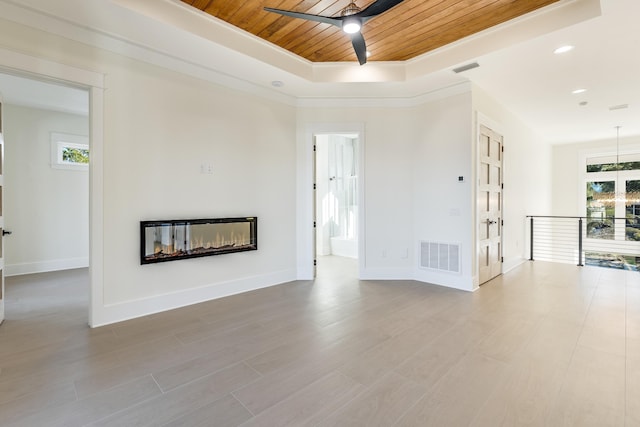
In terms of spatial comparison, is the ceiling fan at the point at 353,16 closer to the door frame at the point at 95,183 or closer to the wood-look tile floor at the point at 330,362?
the door frame at the point at 95,183

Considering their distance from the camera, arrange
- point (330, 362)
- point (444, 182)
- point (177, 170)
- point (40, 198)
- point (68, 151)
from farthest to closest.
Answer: point (68, 151) → point (40, 198) → point (444, 182) → point (177, 170) → point (330, 362)

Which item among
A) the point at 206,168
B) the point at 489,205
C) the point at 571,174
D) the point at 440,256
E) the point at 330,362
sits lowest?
the point at 330,362

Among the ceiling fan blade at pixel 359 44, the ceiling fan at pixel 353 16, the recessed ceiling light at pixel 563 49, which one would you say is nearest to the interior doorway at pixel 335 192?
the ceiling fan blade at pixel 359 44

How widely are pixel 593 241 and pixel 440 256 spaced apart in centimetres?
661

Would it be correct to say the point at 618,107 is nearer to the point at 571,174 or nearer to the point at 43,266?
the point at 571,174

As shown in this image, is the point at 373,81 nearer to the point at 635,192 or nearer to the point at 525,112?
the point at 525,112

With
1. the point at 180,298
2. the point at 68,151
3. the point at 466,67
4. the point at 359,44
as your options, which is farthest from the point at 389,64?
the point at 68,151

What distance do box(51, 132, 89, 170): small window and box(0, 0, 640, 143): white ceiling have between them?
0.74m

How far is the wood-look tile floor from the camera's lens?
5.64 ft

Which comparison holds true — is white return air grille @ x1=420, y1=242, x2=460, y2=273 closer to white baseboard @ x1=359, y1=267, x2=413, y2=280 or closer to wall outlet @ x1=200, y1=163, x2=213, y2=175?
white baseboard @ x1=359, y1=267, x2=413, y2=280

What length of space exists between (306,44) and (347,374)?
11.5 ft

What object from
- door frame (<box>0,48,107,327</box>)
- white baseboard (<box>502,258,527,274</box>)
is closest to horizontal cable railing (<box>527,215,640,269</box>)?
white baseboard (<box>502,258,527,274</box>)

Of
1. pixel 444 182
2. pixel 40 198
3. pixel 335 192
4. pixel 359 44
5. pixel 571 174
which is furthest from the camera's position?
pixel 571 174

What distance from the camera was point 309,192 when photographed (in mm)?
4734
